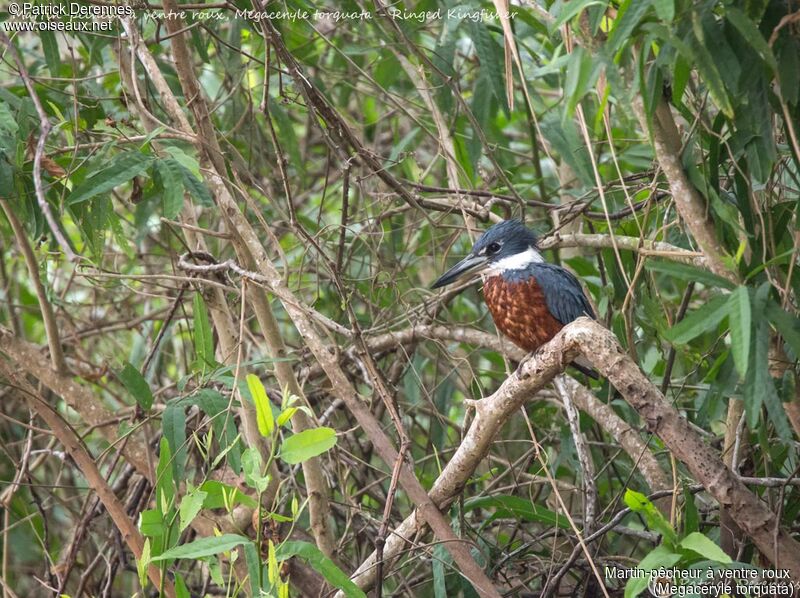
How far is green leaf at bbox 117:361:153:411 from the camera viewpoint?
2576mm

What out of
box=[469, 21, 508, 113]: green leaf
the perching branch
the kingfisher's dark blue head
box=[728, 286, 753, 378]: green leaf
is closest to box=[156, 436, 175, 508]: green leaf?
the perching branch

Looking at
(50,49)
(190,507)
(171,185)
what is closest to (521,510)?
(190,507)

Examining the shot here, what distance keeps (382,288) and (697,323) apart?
1630 mm

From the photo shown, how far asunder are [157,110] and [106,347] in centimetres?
149

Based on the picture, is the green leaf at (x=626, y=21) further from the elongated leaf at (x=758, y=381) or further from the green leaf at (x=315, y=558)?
the green leaf at (x=315, y=558)

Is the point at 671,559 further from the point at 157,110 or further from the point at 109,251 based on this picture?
the point at 109,251

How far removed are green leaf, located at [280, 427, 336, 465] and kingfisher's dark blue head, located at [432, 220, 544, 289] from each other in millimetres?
1494

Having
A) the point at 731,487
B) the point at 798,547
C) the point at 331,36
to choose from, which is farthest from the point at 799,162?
the point at 331,36

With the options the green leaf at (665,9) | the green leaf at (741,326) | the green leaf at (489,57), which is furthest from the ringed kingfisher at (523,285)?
the green leaf at (665,9)

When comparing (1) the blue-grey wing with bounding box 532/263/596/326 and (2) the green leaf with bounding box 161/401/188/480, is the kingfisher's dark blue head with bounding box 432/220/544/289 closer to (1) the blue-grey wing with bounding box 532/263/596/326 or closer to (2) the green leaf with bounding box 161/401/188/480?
(1) the blue-grey wing with bounding box 532/263/596/326

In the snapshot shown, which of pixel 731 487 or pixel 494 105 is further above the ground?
pixel 494 105

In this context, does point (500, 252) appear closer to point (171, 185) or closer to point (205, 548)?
point (171, 185)

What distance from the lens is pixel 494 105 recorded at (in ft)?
11.9

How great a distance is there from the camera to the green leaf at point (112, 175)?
2385 millimetres
